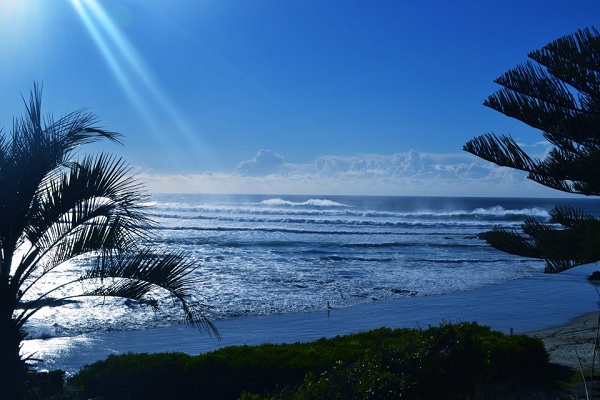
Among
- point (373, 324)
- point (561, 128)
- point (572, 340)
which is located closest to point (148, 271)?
point (561, 128)

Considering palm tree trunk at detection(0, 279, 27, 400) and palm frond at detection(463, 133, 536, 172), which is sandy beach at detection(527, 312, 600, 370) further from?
palm tree trunk at detection(0, 279, 27, 400)

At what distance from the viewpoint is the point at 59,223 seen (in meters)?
5.54

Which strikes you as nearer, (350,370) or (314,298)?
(350,370)

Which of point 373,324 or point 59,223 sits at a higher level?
point 59,223

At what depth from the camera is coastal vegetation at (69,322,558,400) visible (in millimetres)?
4301

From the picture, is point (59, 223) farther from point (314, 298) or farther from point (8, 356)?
point (314, 298)

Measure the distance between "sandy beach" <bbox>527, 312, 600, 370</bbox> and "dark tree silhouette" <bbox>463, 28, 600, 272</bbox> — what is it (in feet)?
11.4

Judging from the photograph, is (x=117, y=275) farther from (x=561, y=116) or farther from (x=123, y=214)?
(x=561, y=116)

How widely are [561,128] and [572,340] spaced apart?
23.8ft

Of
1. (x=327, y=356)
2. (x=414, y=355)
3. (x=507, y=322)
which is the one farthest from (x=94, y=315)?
(x=414, y=355)

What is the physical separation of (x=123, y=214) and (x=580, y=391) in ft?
20.8

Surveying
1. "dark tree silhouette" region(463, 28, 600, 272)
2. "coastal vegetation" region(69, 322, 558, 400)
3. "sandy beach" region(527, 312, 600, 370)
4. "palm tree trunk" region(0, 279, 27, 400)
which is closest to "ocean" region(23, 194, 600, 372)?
"sandy beach" region(527, 312, 600, 370)

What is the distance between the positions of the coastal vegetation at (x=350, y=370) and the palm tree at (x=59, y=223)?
66.8 inches

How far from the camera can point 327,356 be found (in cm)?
789
